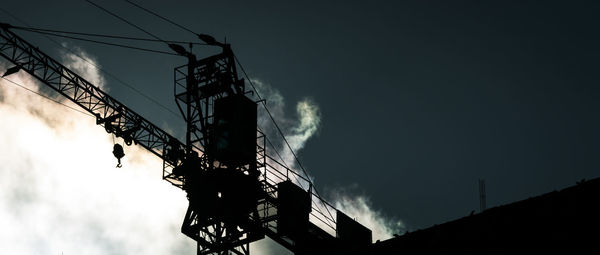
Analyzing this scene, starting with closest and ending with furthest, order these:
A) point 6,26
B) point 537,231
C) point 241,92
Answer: point 537,231, point 6,26, point 241,92

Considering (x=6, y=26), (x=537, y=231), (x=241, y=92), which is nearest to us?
(x=537, y=231)

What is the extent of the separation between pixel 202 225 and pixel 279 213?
3.78m

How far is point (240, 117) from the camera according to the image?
131ft

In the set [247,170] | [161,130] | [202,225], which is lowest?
[202,225]

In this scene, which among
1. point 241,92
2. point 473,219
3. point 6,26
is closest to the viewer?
point 473,219

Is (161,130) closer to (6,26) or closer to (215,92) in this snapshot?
(215,92)

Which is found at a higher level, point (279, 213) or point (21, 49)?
point (21, 49)

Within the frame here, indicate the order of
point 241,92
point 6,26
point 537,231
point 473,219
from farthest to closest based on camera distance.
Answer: point 241,92 < point 6,26 < point 473,219 < point 537,231

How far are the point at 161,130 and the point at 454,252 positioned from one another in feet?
74.8

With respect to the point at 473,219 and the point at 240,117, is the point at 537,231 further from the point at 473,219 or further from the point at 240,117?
the point at 240,117

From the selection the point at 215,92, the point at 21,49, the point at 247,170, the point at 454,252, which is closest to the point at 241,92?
the point at 215,92

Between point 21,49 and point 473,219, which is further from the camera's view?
point 21,49

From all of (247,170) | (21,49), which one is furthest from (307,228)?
(21,49)

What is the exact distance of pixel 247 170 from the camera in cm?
4003
